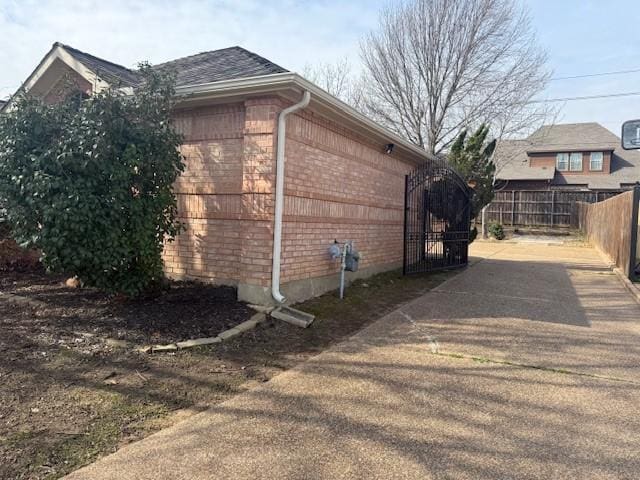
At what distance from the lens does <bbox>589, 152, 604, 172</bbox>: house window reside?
33.7m

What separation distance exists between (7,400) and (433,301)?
234 inches

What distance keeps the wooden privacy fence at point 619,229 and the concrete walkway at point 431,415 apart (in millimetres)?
5211

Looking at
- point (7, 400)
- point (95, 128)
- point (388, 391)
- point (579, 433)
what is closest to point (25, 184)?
point (95, 128)

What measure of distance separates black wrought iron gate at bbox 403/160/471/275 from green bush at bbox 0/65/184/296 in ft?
17.9

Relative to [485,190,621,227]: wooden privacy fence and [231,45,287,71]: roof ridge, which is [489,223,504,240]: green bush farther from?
[231,45,287,71]: roof ridge

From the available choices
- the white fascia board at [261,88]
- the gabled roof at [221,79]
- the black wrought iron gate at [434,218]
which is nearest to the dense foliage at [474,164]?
the black wrought iron gate at [434,218]

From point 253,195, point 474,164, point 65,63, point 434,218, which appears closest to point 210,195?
point 253,195

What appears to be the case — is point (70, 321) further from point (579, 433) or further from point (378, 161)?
point (378, 161)

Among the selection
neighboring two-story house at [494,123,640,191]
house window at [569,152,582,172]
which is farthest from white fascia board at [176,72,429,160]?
house window at [569,152,582,172]

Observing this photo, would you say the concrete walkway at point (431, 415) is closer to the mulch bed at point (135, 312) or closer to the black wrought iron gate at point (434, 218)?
the mulch bed at point (135, 312)

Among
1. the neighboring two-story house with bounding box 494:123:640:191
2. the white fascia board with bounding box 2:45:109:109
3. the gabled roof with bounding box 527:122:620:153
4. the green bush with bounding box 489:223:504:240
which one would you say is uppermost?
→ the gabled roof with bounding box 527:122:620:153

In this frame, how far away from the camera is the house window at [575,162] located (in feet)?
112

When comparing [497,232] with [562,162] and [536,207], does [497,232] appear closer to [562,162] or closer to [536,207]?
[536,207]

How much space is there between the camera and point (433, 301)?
7590 mm
